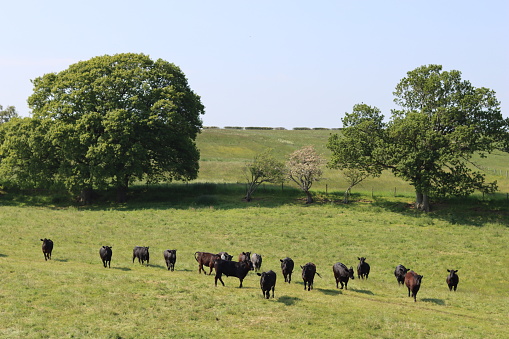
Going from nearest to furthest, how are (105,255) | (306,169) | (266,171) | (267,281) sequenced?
(267,281)
(105,255)
(306,169)
(266,171)

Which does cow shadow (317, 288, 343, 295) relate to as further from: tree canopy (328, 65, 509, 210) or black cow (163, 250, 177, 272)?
tree canopy (328, 65, 509, 210)

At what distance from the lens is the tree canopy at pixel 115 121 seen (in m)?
54.0

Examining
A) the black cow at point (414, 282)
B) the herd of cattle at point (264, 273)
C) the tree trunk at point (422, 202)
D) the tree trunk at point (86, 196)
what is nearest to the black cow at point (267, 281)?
the herd of cattle at point (264, 273)

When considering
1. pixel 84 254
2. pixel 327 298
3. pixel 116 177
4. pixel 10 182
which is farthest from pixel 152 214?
pixel 327 298

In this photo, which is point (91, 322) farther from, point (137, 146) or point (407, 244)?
point (137, 146)

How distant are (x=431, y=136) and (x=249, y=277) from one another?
101 feet

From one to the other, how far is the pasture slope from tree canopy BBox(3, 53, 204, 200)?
702cm

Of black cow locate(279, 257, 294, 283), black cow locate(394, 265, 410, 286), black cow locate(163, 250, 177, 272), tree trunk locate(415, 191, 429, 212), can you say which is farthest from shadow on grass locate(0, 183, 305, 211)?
black cow locate(279, 257, 294, 283)

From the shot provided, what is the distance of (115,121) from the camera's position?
53.5m

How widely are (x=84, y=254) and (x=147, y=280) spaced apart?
909 cm

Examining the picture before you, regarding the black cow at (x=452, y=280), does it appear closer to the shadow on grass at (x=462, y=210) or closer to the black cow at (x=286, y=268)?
the black cow at (x=286, y=268)

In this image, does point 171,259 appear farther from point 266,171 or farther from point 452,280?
point 266,171

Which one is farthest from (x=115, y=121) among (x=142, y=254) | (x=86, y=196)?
(x=142, y=254)

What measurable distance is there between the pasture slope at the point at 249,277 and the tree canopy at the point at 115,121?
23.0 ft
